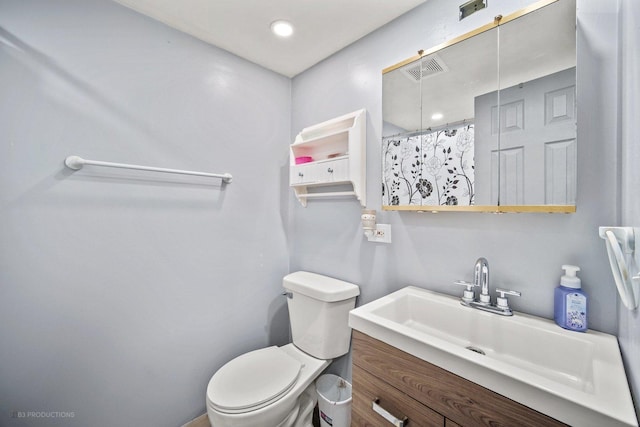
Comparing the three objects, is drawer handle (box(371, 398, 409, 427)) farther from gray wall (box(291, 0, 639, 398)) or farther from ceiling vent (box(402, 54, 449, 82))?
ceiling vent (box(402, 54, 449, 82))

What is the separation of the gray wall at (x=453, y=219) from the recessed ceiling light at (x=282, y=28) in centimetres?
34

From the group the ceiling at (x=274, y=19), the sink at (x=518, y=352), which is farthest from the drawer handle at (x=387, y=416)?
the ceiling at (x=274, y=19)

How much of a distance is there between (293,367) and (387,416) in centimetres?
63

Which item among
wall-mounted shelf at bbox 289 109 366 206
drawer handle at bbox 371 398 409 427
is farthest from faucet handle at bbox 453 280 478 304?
wall-mounted shelf at bbox 289 109 366 206

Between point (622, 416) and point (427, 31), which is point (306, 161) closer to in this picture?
point (427, 31)

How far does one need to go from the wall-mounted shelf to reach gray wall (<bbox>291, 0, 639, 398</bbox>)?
0.22 feet

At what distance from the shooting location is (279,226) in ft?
6.21

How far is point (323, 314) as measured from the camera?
4.51ft

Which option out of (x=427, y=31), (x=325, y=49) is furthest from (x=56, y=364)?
(x=427, y=31)

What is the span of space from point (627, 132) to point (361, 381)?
1129mm

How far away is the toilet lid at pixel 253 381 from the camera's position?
1.09 metres

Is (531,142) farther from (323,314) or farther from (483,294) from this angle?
(323,314)

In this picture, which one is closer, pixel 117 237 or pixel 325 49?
pixel 117 237

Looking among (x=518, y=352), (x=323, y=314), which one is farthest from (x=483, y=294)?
(x=323, y=314)
